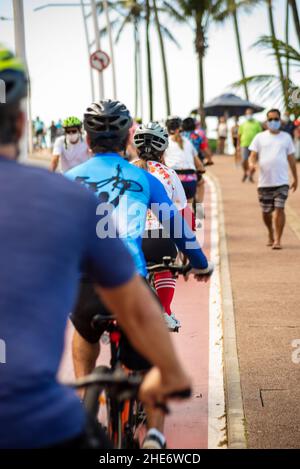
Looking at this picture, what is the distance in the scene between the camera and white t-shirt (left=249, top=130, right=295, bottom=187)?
43.8 feet

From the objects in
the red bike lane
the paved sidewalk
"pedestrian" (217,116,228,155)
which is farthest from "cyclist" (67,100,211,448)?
"pedestrian" (217,116,228,155)

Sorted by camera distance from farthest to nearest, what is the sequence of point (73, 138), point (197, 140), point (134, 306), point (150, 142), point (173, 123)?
point (197, 140), point (73, 138), point (173, 123), point (150, 142), point (134, 306)

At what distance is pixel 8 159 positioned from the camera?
2.34 metres

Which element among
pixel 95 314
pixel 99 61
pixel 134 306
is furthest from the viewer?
pixel 99 61

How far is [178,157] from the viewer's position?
12.8 m

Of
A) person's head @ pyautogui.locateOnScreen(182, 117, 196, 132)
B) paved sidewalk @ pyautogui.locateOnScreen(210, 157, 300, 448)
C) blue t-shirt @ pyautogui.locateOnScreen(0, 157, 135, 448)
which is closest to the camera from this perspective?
blue t-shirt @ pyautogui.locateOnScreen(0, 157, 135, 448)

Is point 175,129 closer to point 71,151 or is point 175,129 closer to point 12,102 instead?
point 71,151

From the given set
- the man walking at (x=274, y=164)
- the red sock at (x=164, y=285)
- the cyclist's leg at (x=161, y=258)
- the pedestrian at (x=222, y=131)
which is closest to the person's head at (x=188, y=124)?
the man walking at (x=274, y=164)

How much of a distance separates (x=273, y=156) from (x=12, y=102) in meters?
11.3

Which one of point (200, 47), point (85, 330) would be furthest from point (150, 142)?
point (200, 47)

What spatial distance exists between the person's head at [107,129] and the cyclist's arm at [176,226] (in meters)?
0.23

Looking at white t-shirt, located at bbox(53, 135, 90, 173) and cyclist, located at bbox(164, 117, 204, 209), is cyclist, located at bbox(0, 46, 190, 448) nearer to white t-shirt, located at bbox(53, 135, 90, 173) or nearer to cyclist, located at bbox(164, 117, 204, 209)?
cyclist, located at bbox(164, 117, 204, 209)

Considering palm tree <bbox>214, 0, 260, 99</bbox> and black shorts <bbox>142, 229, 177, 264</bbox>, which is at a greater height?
palm tree <bbox>214, 0, 260, 99</bbox>
